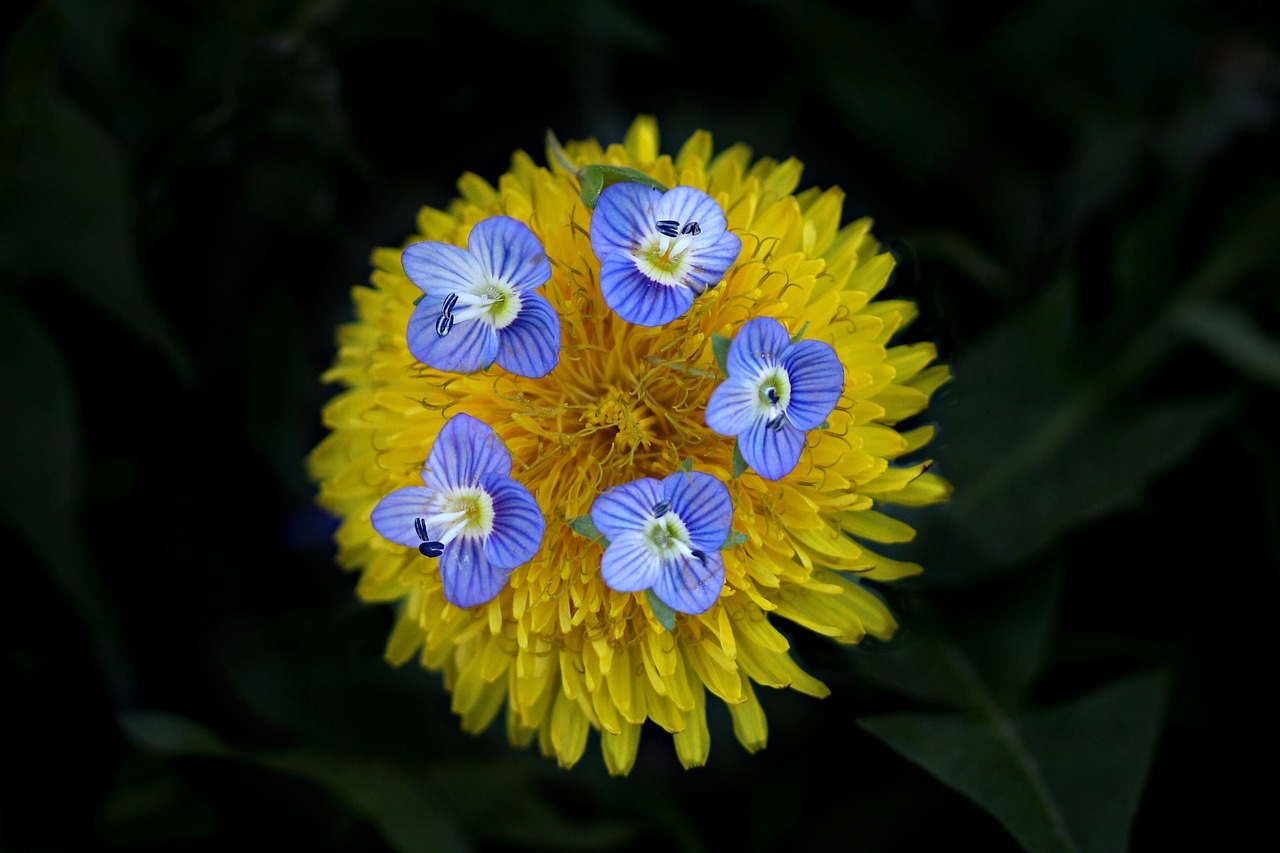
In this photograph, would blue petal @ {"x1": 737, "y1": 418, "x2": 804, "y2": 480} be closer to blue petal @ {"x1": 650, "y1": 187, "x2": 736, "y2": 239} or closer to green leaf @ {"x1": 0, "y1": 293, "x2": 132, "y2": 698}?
blue petal @ {"x1": 650, "y1": 187, "x2": 736, "y2": 239}

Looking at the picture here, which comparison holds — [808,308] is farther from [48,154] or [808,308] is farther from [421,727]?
[48,154]

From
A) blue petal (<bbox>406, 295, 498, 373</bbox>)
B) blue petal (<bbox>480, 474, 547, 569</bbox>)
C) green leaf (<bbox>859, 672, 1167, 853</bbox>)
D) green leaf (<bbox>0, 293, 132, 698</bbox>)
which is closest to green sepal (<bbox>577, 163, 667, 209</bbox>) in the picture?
blue petal (<bbox>406, 295, 498, 373</bbox>)

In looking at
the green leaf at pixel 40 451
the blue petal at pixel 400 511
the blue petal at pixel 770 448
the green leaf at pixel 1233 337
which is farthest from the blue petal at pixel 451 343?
the green leaf at pixel 1233 337

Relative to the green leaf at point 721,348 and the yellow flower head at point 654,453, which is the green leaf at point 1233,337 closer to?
the yellow flower head at point 654,453

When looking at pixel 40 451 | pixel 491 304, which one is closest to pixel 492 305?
pixel 491 304

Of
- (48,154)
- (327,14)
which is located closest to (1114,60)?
(327,14)

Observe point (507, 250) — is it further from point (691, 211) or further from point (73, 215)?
point (73, 215)
